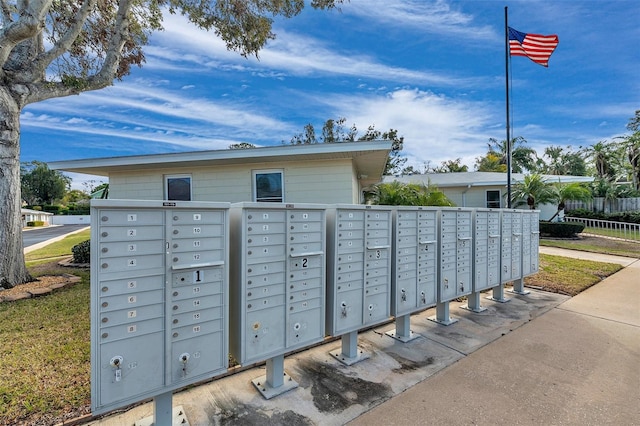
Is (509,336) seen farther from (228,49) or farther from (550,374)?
(228,49)

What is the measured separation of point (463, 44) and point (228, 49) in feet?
23.5

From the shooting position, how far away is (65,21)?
26.5ft

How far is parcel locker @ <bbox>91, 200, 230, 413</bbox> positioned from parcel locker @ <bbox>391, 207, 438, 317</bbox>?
82.0 inches

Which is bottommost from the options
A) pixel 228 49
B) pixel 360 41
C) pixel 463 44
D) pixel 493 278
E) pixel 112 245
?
pixel 493 278

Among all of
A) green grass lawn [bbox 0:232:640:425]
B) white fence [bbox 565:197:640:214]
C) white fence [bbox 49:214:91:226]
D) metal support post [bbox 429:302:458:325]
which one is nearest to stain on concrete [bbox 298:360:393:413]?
green grass lawn [bbox 0:232:640:425]

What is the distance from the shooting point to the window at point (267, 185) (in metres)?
8.01

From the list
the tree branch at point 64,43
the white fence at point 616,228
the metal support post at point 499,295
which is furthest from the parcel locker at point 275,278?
the white fence at point 616,228

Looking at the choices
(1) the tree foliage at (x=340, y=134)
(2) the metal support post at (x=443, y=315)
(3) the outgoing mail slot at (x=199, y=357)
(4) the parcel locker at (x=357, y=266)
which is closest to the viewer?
(3) the outgoing mail slot at (x=199, y=357)

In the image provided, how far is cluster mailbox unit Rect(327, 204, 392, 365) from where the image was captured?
3.04 meters

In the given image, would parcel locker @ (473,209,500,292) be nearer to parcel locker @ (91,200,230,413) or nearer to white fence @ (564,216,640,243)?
parcel locker @ (91,200,230,413)

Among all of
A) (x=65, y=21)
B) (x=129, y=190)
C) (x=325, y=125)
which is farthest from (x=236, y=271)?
(x=325, y=125)

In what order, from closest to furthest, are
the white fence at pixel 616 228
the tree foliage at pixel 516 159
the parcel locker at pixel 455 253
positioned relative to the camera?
1. the parcel locker at pixel 455 253
2. the white fence at pixel 616 228
3. the tree foliage at pixel 516 159

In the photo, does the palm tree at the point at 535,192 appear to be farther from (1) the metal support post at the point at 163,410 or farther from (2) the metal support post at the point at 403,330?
(1) the metal support post at the point at 163,410

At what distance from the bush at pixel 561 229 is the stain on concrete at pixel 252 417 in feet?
53.5
